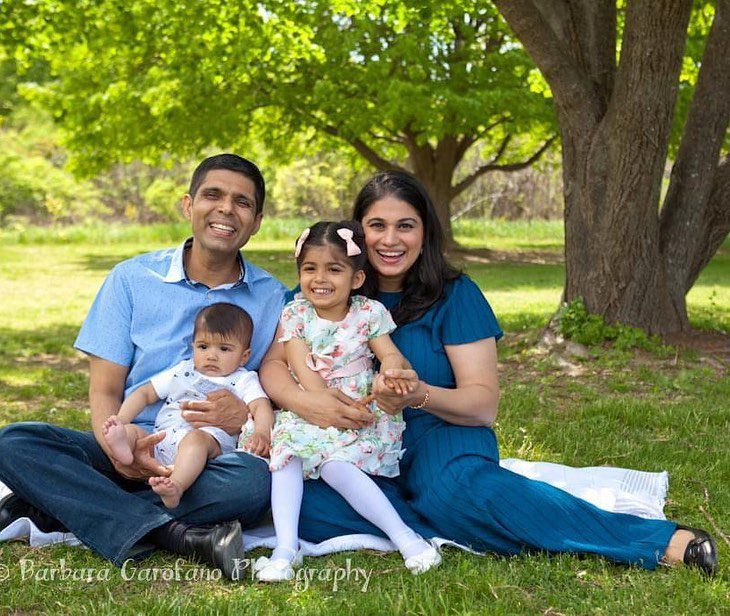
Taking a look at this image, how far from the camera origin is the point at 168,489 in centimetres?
331

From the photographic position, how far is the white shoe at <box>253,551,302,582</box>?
3.18 meters

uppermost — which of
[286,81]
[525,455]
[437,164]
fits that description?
[286,81]

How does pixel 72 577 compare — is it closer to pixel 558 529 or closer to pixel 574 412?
pixel 558 529

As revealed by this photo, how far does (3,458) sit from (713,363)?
5694 millimetres

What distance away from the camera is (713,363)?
742 centimetres

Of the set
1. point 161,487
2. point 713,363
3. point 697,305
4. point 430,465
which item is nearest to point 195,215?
point 161,487

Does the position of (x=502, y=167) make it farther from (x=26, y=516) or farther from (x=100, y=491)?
(x=100, y=491)

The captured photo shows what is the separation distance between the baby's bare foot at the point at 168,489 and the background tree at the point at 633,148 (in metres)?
5.00

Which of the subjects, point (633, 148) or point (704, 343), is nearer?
point (633, 148)

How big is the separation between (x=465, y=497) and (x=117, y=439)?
4.16 feet

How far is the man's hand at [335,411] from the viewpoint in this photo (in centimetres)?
350

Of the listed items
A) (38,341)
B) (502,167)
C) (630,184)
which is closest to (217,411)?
(630,184)

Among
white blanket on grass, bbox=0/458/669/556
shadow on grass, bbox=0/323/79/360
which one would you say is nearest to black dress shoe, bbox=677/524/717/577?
white blanket on grass, bbox=0/458/669/556

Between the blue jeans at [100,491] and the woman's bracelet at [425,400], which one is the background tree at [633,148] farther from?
the blue jeans at [100,491]
